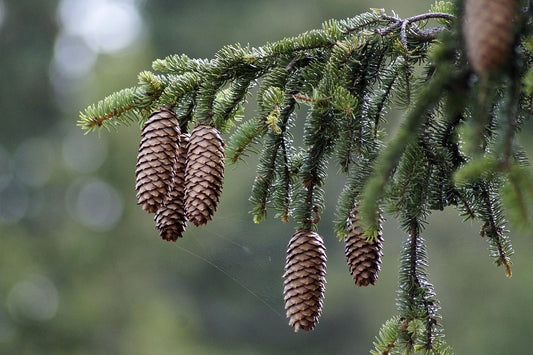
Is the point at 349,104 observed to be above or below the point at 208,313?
below

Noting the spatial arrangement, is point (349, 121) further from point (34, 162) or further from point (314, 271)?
point (34, 162)

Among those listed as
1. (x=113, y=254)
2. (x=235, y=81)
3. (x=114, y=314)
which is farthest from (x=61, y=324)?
(x=235, y=81)

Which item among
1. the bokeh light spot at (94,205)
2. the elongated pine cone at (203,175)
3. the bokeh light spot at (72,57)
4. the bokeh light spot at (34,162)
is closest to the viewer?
the elongated pine cone at (203,175)

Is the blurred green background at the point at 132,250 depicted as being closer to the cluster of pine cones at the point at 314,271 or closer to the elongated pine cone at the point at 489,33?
the cluster of pine cones at the point at 314,271

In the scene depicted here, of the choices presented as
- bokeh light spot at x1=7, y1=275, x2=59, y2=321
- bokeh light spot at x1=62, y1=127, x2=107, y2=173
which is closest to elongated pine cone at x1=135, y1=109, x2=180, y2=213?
bokeh light spot at x1=7, y1=275, x2=59, y2=321

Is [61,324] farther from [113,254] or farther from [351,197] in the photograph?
[351,197]

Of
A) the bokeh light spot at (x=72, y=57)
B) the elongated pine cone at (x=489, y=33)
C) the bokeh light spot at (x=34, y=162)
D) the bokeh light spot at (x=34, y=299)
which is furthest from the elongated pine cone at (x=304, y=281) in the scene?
the bokeh light spot at (x=72, y=57)
